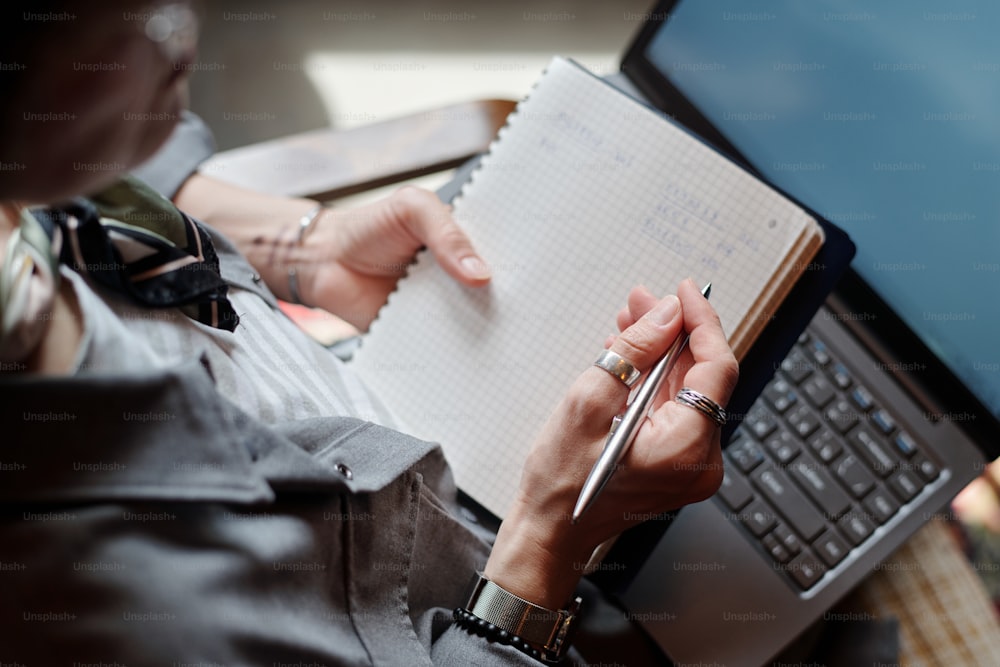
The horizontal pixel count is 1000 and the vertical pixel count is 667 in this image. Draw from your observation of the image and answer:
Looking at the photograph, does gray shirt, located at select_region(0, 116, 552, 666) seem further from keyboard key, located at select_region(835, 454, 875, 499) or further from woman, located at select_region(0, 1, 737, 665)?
keyboard key, located at select_region(835, 454, 875, 499)

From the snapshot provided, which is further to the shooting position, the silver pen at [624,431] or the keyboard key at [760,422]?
the keyboard key at [760,422]

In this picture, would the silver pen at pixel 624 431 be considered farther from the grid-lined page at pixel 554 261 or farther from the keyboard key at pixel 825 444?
the keyboard key at pixel 825 444

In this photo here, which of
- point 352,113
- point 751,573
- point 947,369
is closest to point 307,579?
point 751,573

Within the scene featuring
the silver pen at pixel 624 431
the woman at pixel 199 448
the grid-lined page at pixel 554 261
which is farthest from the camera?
the grid-lined page at pixel 554 261

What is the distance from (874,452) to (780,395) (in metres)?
0.09

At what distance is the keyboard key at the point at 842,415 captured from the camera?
641 millimetres

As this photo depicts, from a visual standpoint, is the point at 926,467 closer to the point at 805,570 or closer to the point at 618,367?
the point at 805,570

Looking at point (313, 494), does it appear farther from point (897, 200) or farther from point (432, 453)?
point (897, 200)

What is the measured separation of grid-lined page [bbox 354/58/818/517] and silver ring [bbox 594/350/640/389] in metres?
0.10

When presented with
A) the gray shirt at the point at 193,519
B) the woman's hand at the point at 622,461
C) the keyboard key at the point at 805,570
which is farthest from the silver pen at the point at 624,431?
the keyboard key at the point at 805,570

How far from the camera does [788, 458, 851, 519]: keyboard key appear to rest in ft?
2.04

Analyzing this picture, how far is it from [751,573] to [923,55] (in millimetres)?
445

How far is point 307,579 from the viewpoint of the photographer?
45 centimetres

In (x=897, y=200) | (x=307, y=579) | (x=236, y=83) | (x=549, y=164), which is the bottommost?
(x=236, y=83)
